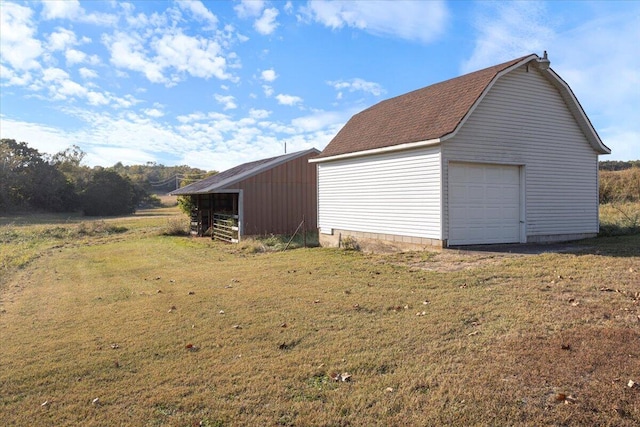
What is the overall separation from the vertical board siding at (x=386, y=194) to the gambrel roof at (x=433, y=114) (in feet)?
1.33

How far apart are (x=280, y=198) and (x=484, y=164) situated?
1078cm

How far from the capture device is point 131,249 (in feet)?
61.5

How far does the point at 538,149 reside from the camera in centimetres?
1309

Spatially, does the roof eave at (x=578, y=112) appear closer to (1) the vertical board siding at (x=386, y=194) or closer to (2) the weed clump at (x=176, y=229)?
(1) the vertical board siding at (x=386, y=194)

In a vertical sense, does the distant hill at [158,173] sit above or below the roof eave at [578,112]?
above

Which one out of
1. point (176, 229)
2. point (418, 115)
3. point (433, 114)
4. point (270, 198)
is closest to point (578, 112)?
point (433, 114)

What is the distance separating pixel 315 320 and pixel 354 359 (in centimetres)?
160

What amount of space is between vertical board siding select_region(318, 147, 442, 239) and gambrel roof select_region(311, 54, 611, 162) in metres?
0.41

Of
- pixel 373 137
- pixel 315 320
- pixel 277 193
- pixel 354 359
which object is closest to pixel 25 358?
pixel 315 320

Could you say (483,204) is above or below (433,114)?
below

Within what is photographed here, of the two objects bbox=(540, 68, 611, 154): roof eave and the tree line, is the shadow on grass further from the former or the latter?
the tree line

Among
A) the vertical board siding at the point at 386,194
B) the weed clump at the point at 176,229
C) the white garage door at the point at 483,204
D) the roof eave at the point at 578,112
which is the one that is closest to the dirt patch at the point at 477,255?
the white garage door at the point at 483,204

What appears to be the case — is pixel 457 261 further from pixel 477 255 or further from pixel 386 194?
pixel 386 194

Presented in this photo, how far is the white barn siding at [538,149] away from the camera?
1212cm
